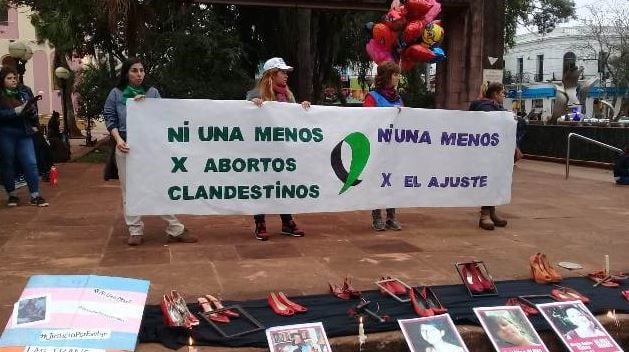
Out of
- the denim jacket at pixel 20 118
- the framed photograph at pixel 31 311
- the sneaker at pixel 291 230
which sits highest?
the denim jacket at pixel 20 118

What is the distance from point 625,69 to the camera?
152 feet

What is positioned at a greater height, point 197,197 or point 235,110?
point 235,110

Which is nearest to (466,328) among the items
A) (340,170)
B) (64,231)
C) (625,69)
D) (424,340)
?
(424,340)

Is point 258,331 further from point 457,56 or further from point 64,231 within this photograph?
point 457,56

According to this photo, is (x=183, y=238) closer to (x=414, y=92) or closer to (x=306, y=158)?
(x=306, y=158)

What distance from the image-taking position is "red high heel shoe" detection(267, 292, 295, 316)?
12.9 feet

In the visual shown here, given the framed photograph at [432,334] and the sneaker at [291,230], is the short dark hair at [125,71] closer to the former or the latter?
the sneaker at [291,230]

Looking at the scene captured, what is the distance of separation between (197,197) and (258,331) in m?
2.33

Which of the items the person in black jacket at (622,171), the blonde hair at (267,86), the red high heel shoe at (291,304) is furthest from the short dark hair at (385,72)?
the person in black jacket at (622,171)

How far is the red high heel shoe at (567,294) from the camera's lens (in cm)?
427

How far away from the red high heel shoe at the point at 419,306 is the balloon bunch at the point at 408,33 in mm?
7879

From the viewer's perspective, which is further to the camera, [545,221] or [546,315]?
[545,221]

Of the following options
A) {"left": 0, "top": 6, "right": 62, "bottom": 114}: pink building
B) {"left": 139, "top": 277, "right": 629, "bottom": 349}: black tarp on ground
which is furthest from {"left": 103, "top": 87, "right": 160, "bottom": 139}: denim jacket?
{"left": 0, "top": 6, "right": 62, "bottom": 114}: pink building

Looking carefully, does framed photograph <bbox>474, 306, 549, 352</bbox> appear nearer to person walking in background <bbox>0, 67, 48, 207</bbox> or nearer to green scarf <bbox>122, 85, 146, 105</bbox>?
green scarf <bbox>122, 85, 146, 105</bbox>
